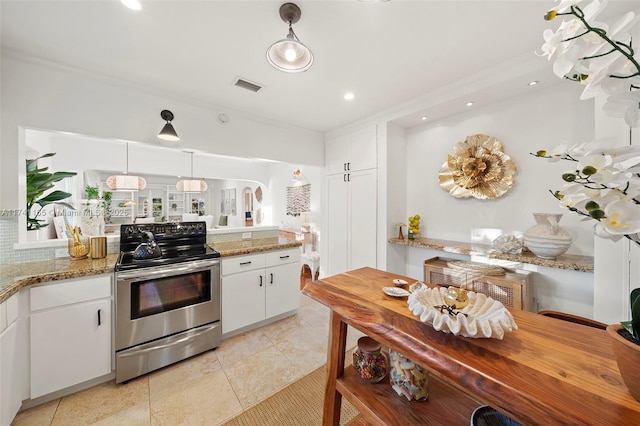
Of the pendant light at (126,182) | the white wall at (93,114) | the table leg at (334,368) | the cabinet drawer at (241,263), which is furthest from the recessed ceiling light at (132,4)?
the pendant light at (126,182)

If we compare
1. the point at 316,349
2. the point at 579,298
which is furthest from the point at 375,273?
the point at 579,298

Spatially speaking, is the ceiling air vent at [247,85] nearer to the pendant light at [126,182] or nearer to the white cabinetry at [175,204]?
the white cabinetry at [175,204]

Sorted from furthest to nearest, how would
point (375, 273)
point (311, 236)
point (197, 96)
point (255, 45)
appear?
point (311, 236) < point (197, 96) < point (255, 45) < point (375, 273)

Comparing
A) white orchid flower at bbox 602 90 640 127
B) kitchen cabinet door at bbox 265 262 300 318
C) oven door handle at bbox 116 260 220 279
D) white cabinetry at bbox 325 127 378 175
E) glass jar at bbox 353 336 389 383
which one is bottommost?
kitchen cabinet door at bbox 265 262 300 318

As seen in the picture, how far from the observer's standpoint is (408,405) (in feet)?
3.18

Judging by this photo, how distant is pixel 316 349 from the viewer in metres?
2.33

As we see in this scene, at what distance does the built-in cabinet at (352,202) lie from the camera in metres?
3.23

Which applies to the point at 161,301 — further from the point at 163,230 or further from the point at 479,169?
the point at 479,169

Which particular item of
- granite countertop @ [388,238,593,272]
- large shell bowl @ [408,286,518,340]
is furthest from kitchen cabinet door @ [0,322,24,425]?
granite countertop @ [388,238,593,272]

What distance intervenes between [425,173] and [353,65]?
1.74 m

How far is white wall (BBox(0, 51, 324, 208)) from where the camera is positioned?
1.88 metres

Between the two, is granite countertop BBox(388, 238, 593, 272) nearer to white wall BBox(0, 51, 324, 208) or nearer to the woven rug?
the woven rug

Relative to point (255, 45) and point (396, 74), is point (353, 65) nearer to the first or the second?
point (396, 74)

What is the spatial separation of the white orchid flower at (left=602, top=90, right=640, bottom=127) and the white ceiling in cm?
138
